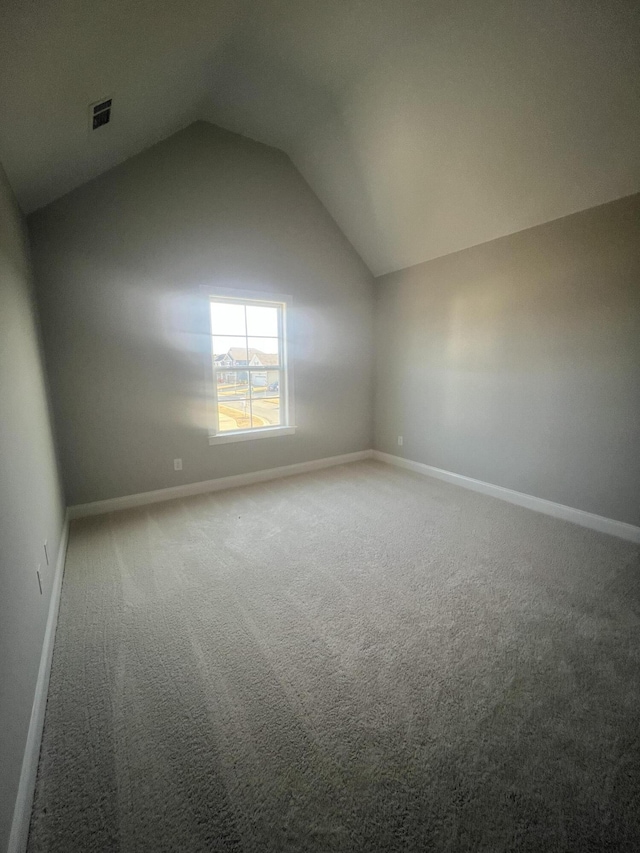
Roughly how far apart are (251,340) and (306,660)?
291 centimetres

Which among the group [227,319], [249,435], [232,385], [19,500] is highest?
[227,319]

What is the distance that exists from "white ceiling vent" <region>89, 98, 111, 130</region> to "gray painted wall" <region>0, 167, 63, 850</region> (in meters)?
0.57

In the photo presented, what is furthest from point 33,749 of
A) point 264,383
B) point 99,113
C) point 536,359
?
point 536,359

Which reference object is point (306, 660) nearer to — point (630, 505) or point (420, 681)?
point (420, 681)

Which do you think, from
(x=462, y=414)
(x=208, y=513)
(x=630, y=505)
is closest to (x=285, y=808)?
(x=208, y=513)

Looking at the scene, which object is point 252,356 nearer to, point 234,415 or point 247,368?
point 247,368

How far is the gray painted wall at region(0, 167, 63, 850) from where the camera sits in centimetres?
94

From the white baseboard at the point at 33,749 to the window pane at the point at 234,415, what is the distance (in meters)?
1.98

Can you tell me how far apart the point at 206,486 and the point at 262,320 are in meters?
1.84

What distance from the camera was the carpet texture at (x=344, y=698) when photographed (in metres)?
0.91

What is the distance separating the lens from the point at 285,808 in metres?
0.93

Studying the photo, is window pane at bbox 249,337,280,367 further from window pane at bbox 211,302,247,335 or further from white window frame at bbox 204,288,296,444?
window pane at bbox 211,302,247,335

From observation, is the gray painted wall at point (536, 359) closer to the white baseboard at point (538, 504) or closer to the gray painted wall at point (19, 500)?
the white baseboard at point (538, 504)

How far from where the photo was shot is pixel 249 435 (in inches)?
138
